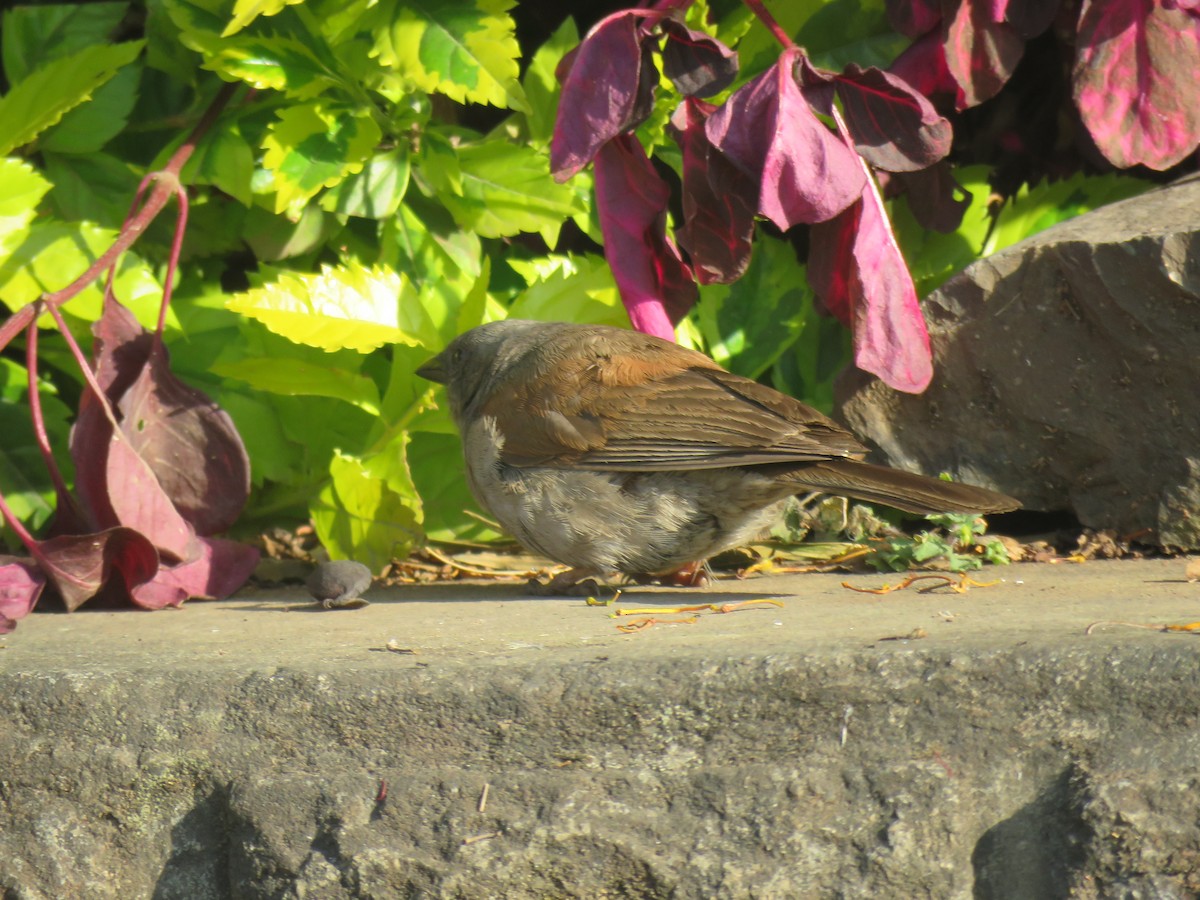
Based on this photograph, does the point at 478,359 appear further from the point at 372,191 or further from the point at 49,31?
the point at 49,31

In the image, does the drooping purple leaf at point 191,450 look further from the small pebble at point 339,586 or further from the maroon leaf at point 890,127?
the maroon leaf at point 890,127

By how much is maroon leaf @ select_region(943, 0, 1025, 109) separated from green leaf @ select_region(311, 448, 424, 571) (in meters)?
1.83

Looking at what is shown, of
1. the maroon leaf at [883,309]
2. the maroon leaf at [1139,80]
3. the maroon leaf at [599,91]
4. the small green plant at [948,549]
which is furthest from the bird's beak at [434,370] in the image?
the maroon leaf at [1139,80]

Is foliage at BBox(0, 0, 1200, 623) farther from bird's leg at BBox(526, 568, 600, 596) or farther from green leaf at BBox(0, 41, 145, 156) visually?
bird's leg at BBox(526, 568, 600, 596)

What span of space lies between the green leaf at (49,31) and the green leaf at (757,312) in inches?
81.8

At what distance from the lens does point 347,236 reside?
14.1 ft

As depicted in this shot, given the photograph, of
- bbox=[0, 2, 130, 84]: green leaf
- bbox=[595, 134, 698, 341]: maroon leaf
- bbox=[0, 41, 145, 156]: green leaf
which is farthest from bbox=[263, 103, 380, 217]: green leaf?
bbox=[0, 2, 130, 84]: green leaf

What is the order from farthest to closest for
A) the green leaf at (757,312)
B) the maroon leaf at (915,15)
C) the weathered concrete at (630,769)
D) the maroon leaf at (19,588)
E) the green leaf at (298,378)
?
the green leaf at (757,312), the green leaf at (298,378), the maroon leaf at (915,15), the maroon leaf at (19,588), the weathered concrete at (630,769)

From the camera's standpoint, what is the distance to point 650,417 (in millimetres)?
3605

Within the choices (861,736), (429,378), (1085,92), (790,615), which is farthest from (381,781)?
(1085,92)

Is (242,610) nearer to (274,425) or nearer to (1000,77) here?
(274,425)

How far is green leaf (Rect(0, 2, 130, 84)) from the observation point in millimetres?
4180

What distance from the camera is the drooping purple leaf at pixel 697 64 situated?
3375 millimetres

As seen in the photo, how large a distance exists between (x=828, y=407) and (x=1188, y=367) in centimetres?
111
